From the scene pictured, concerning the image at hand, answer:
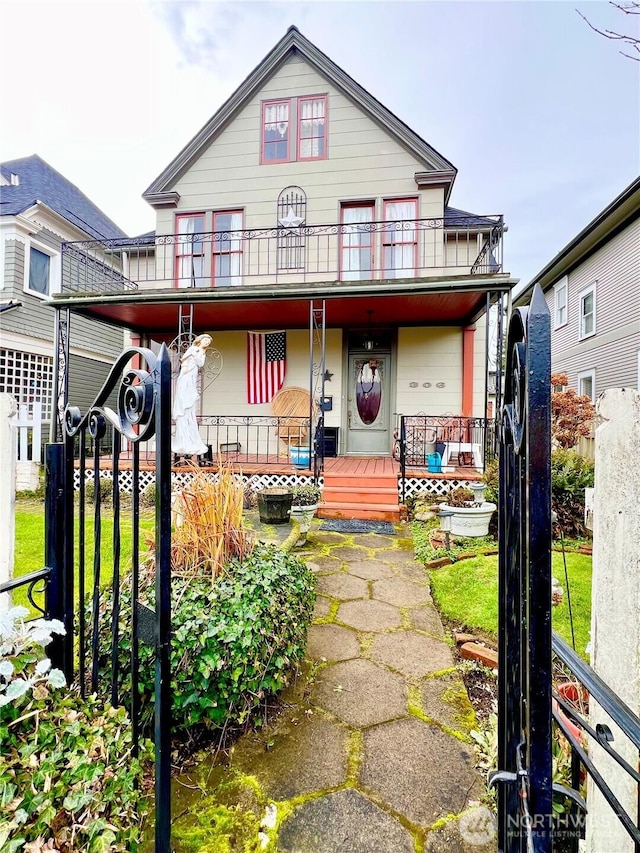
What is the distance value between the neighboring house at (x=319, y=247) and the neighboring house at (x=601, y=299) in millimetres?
2620

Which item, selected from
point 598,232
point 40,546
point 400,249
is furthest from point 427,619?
point 598,232

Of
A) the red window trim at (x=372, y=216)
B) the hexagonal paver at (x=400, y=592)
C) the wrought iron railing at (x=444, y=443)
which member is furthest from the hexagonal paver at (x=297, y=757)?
the red window trim at (x=372, y=216)

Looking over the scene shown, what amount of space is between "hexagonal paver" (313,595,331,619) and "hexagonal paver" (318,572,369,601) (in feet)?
0.34

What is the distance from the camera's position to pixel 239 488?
257 centimetres

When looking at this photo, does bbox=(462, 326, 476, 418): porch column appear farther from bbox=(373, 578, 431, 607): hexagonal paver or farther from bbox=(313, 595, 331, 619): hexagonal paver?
bbox=(313, 595, 331, 619): hexagonal paver

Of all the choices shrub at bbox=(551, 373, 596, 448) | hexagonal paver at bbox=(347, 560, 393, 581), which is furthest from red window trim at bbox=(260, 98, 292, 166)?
hexagonal paver at bbox=(347, 560, 393, 581)

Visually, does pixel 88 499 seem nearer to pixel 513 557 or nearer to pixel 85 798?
pixel 85 798

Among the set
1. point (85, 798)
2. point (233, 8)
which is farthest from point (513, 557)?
point (233, 8)

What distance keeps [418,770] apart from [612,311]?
41.8 ft

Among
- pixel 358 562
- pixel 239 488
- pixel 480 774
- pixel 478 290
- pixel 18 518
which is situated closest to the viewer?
pixel 480 774

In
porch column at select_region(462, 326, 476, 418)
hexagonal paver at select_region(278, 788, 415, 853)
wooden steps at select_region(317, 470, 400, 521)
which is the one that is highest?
porch column at select_region(462, 326, 476, 418)

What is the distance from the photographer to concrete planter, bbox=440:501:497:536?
492 centimetres

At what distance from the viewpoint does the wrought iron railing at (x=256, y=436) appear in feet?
29.8

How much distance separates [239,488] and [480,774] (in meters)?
1.85
